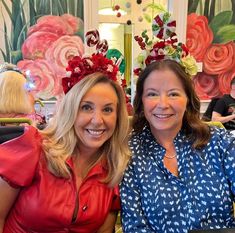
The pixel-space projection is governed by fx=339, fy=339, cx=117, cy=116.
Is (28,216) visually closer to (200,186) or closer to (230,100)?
(200,186)

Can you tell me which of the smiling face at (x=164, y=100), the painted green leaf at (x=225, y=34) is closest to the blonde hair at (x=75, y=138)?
the smiling face at (x=164, y=100)

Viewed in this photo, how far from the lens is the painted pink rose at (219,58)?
420cm

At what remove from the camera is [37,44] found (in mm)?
3863

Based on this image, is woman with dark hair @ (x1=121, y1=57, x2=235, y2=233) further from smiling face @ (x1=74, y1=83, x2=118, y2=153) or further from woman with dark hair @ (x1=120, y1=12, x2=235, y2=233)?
smiling face @ (x1=74, y1=83, x2=118, y2=153)

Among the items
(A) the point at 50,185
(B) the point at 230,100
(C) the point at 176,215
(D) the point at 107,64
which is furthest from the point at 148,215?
(B) the point at 230,100

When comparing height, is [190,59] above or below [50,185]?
above

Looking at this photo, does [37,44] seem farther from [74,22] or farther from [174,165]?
[174,165]

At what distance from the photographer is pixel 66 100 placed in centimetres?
138

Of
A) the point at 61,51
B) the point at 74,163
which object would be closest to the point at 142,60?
the point at 74,163

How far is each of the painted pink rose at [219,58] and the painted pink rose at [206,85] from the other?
0.08 meters

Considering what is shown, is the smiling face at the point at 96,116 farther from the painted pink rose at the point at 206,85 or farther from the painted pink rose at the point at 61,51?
the painted pink rose at the point at 206,85

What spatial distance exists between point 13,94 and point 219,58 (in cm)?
276

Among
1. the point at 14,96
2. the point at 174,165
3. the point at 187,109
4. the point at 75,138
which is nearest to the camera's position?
the point at 75,138

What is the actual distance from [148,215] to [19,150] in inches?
23.1
